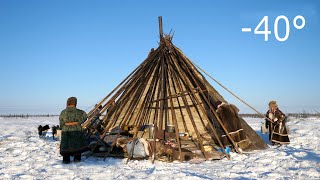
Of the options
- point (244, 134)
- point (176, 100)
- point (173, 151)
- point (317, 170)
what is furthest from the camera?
point (176, 100)

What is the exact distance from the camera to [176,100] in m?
10.0

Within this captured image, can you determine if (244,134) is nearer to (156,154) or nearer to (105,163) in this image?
(156,154)

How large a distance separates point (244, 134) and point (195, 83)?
2.02 m

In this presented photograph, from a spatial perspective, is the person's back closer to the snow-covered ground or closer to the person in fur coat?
the snow-covered ground

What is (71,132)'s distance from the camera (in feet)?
20.4

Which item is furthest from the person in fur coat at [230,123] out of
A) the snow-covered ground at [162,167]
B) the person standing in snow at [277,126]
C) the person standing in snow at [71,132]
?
the person standing in snow at [71,132]

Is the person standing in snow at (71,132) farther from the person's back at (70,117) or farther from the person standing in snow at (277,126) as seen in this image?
the person standing in snow at (277,126)

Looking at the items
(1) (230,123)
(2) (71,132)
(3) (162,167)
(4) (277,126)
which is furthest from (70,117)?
(4) (277,126)

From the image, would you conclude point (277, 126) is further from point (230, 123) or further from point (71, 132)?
point (71, 132)

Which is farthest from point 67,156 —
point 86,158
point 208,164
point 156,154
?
point 208,164

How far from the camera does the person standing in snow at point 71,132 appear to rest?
20.1 ft

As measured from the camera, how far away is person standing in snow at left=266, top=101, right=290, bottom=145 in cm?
848

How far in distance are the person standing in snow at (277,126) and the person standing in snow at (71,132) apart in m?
5.56

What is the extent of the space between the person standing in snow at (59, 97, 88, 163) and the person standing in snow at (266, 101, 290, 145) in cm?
556
